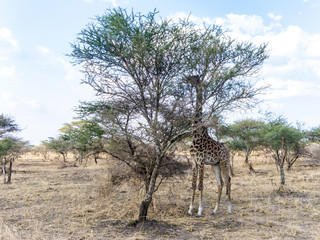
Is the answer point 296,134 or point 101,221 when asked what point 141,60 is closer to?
point 101,221

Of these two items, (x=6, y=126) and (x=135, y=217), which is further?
(x=6, y=126)

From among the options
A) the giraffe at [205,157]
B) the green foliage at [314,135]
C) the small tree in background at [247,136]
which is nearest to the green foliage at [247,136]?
the small tree in background at [247,136]

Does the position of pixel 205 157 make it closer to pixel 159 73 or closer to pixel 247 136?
pixel 159 73

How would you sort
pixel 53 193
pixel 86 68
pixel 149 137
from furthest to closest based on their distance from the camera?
pixel 53 193
pixel 86 68
pixel 149 137

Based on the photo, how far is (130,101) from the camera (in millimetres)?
8281

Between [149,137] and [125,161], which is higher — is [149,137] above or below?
above

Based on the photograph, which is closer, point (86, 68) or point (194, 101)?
point (194, 101)

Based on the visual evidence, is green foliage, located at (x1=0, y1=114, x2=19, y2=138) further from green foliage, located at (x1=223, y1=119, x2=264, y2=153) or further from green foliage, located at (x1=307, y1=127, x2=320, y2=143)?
green foliage, located at (x1=307, y1=127, x2=320, y2=143)

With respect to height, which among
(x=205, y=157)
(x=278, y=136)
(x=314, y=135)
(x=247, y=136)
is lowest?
(x=205, y=157)

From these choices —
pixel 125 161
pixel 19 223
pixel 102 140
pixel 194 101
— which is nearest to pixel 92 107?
Answer: pixel 102 140

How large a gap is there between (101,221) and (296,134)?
14.7 meters

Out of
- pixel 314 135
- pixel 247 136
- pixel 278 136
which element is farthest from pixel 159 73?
pixel 314 135

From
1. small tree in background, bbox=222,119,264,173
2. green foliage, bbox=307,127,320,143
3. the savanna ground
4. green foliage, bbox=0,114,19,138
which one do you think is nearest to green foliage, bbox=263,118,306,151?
small tree in background, bbox=222,119,264,173

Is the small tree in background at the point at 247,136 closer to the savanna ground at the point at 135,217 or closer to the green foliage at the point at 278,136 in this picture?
the green foliage at the point at 278,136
